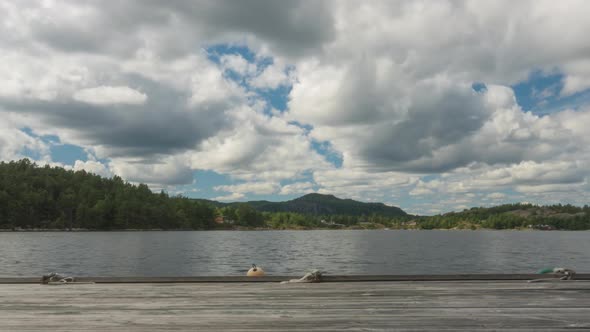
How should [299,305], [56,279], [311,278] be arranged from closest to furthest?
[299,305], [311,278], [56,279]

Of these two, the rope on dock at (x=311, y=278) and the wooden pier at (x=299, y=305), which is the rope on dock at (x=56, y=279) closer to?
the wooden pier at (x=299, y=305)

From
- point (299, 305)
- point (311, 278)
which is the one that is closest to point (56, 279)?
point (311, 278)

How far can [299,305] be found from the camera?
33.3ft

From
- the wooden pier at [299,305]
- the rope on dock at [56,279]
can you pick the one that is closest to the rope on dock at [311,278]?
the wooden pier at [299,305]

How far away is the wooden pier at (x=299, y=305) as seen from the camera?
8.34m

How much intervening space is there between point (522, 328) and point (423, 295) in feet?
11.2

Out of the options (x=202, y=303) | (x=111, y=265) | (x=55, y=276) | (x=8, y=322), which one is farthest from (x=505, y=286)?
(x=111, y=265)

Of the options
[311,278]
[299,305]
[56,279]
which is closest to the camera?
[299,305]

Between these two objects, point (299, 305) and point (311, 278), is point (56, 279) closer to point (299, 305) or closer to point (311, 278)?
point (311, 278)

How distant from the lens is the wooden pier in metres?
8.34

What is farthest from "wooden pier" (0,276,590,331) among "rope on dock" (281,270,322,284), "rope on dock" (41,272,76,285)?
"rope on dock" (41,272,76,285)

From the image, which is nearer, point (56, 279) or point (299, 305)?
point (299, 305)

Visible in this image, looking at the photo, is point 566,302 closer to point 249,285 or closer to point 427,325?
point 427,325

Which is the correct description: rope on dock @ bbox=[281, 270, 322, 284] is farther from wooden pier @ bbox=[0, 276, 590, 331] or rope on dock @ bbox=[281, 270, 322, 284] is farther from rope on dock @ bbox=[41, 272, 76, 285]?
rope on dock @ bbox=[41, 272, 76, 285]
